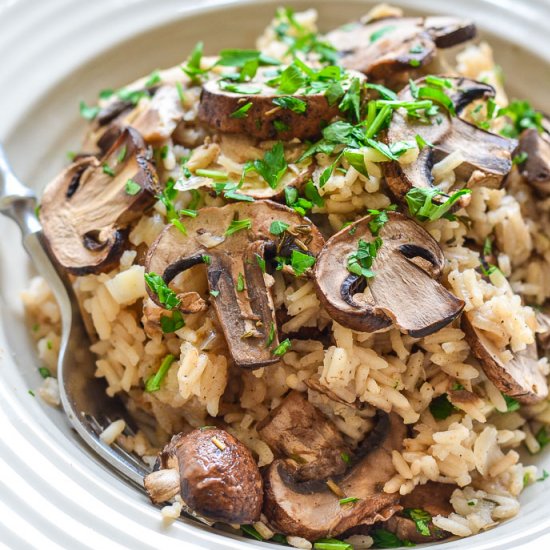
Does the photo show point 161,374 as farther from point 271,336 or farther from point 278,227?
point 278,227

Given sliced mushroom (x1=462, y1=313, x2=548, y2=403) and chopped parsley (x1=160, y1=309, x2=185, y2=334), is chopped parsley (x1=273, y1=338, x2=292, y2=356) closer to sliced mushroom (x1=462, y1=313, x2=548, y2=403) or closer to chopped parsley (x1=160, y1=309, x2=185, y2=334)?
chopped parsley (x1=160, y1=309, x2=185, y2=334)

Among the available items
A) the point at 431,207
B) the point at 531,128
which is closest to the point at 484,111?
the point at 531,128

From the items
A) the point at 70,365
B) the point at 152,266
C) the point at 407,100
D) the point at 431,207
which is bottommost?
the point at 70,365

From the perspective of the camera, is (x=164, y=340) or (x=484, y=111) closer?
(x=164, y=340)

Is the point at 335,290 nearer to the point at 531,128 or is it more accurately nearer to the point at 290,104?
the point at 290,104

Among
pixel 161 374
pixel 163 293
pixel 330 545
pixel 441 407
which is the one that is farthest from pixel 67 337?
pixel 441 407

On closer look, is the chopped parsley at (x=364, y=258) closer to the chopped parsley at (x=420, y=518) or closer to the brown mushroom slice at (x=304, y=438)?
the brown mushroom slice at (x=304, y=438)
